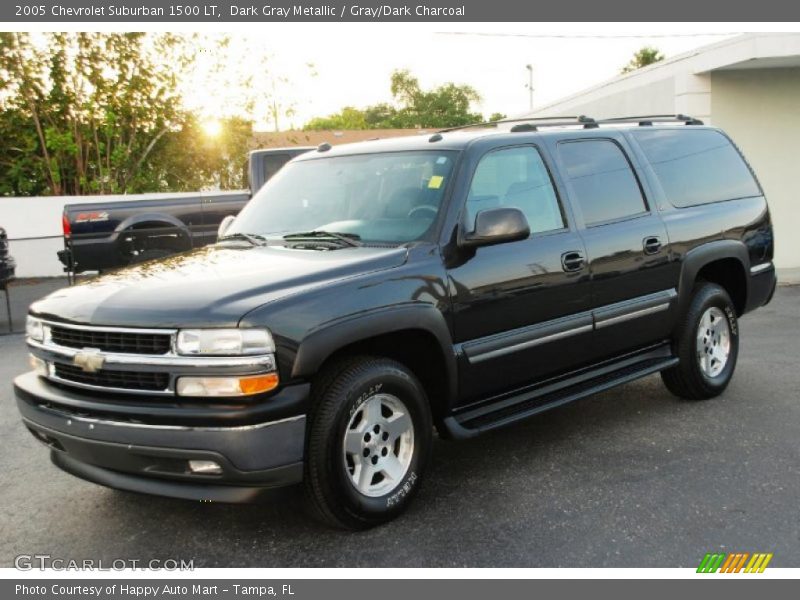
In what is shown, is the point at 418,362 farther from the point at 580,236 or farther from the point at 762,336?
the point at 762,336

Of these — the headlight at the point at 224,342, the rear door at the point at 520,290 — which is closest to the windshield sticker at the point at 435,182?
the rear door at the point at 520,290

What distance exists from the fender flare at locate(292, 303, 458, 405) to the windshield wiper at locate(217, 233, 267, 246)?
3.63ft

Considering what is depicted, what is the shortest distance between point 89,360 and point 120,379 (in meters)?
0.17

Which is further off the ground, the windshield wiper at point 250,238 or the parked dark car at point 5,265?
the windshield wiper at point 250,238

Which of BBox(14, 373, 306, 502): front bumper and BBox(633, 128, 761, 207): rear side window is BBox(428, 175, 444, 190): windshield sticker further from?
BBox(633, 128, 761, 207): rear side window

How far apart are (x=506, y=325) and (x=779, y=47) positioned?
10.0 metres

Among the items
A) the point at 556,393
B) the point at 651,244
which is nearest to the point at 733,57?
the point at 651,244

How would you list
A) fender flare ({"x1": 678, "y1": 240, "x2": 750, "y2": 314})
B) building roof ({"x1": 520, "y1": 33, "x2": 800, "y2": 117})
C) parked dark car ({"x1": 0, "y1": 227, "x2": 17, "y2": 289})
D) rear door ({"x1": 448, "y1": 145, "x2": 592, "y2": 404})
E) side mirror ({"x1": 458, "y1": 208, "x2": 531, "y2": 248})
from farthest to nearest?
building roof ({"x1": 520, "y1": 33, "x2": 800, "y2": 117}) < parked dark car ({"x1": 0, "y1": 227, "x2": 17, "y2": 289}) < fender flare ({"x1": 678, "y1": 240, "x2": 750, "y2": 314}) < rear door ({"x1": 448, "y1": 145, "x2": 592, "y2": 404}) < side mirror ({"x1": 458, "y1": 208, "x2": 531, "y2": 248})

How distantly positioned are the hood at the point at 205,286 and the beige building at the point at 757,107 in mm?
10902

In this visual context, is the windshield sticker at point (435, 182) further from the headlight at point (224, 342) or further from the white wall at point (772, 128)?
the white wall at point (772, 128)

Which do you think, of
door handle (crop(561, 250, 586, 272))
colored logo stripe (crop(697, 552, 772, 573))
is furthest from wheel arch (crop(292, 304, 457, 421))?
colored logo stripe (crop(697, 552, 772, 573))

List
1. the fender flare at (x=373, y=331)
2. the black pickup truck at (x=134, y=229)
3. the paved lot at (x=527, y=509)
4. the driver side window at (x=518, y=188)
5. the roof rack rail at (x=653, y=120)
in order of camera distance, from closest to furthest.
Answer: the fender flare at (x=373, y=331) < the paved lot at (x=527, y=509) < the driver side window at (x=518, y=188) < the roof rack rail at (x=653, y=120) < the black pickup truck at (x=134, y=229)

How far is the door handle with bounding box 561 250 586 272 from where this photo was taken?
499cm

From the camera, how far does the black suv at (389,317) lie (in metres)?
3.61
